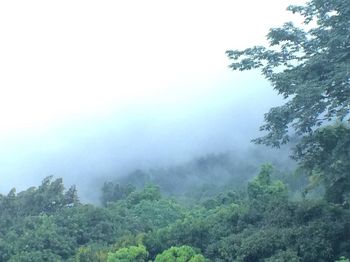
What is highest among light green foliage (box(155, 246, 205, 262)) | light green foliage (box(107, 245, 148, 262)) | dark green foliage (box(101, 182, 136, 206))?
dark green foliage (box(101, 182, 136, 206))

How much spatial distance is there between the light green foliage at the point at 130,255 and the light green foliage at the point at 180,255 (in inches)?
40.5

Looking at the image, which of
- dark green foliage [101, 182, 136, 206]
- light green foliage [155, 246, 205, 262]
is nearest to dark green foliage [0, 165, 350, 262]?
light green foliage [155, 246, 205, 262]

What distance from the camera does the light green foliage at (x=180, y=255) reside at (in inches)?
A: 524

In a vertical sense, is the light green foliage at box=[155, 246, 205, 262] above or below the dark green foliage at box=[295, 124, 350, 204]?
below

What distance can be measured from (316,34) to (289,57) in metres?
0.74

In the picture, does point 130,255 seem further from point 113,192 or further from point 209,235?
point 113,192

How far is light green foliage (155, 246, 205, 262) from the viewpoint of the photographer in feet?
43.7

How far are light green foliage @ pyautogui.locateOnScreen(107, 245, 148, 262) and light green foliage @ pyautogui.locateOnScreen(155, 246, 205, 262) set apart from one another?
1.03m

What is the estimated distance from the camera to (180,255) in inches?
535

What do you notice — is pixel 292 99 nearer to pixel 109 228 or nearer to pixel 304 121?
pixel 304 121

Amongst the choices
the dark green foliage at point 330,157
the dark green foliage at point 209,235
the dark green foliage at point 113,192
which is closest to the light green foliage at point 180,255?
the dark green foliage at point 209,235

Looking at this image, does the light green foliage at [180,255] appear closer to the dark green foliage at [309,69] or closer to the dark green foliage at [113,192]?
the dark green foliage at [309,69]

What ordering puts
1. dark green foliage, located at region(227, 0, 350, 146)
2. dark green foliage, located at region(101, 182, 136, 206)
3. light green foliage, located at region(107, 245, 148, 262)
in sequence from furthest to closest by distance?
1. dark green foliage, located at region(101, 182, 136, 206)
2. light green foliage, located at region(107, 245, 148, 262)
3. dark green foliage, located at region(227, 0, 350, 146)

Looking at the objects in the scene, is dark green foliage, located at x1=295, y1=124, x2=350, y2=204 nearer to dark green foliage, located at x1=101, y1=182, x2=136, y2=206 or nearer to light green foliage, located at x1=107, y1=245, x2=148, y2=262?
light green foliage, located at x1=107, y1=245, x2=148, y2=262
